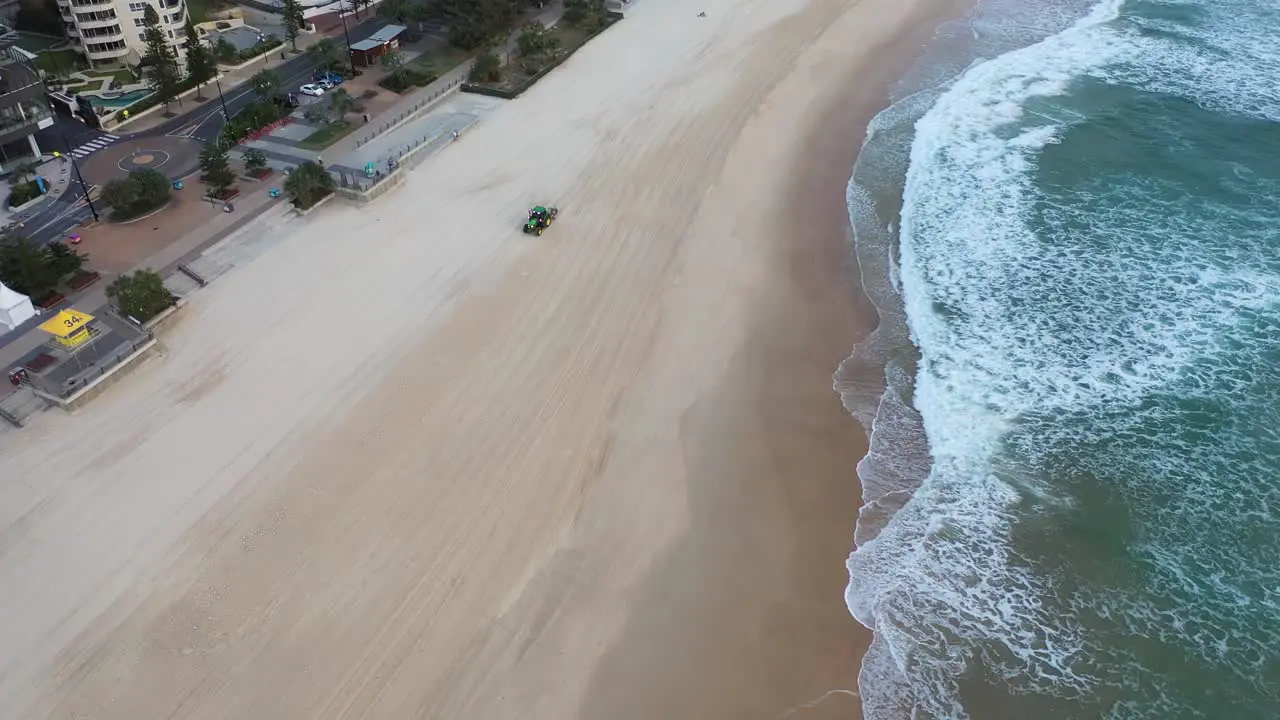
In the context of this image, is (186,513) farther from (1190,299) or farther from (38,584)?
(1190,299)

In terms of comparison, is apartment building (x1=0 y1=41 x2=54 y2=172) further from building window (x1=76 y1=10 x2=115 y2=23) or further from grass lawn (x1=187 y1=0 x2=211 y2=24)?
grass lawn (x1=187 y1=0 x2=211 y2=24)

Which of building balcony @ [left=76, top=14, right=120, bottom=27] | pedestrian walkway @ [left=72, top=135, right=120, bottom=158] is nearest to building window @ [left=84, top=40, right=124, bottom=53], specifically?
building balcony @ [left=76, top=14, right=120, bottom=27]

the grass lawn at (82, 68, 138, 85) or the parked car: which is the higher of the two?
the parked car

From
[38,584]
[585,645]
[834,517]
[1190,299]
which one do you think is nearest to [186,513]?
[38,584]

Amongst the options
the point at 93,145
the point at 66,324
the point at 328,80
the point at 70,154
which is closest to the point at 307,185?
the point at 66,324

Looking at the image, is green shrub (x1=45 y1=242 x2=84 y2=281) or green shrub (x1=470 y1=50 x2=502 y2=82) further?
green shrub (x1=470 y1=50 x2=502 y2=82)

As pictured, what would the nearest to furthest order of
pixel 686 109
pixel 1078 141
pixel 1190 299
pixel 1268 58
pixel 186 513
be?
pixel 186 513, pixel 1190 299, pixel 1078 141, pixel 686 109, pixel 1268 58

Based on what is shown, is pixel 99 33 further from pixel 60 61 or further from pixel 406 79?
pixel 406 79
